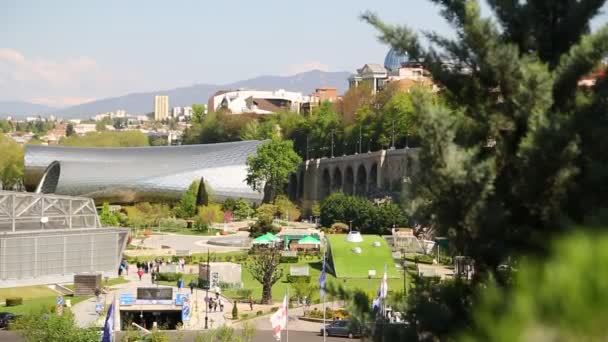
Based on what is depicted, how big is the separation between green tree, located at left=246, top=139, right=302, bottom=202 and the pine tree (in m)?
87.8

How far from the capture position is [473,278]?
24.6 feet

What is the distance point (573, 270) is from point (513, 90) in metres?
4.55

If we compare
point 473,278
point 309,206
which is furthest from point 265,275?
point 309,206

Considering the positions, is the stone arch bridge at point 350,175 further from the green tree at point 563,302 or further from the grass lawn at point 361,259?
the green tree at point 563,302

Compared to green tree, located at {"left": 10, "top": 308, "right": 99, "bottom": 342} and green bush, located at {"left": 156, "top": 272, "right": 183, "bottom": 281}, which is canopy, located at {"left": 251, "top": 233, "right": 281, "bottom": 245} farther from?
green tree, located at {"left": 10, "top": 308, "right": 99, "bottom": 342}

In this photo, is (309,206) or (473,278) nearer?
(473,278)

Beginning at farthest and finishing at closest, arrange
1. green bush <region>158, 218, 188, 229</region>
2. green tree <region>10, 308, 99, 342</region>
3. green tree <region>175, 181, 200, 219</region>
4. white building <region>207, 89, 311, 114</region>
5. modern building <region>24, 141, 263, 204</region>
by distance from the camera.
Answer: white building <region>207, 89, 311, 114</region>, modern building <region>24, 141, 263, 204</region>, green tree <region>175, 181, 200, 219</region>, green bush <region>158, 218, 188, 229</region>, green tree <region>10, 308, 99, 342</region>

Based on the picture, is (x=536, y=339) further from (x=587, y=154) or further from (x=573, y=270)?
(x=587, y=154)

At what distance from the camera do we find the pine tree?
22.1 feet

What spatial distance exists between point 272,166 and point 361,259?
47956 mm

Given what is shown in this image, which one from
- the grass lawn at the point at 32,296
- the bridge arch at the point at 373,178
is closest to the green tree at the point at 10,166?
the bridge arch at the point at 373,178

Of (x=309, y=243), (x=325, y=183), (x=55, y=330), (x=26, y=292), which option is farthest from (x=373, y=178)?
(x=55, y=330)

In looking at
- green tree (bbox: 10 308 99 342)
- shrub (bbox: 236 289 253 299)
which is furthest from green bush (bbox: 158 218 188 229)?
green tree (bbox: 10 308 99 342)

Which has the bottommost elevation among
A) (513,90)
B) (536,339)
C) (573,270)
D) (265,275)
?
(265,275)
